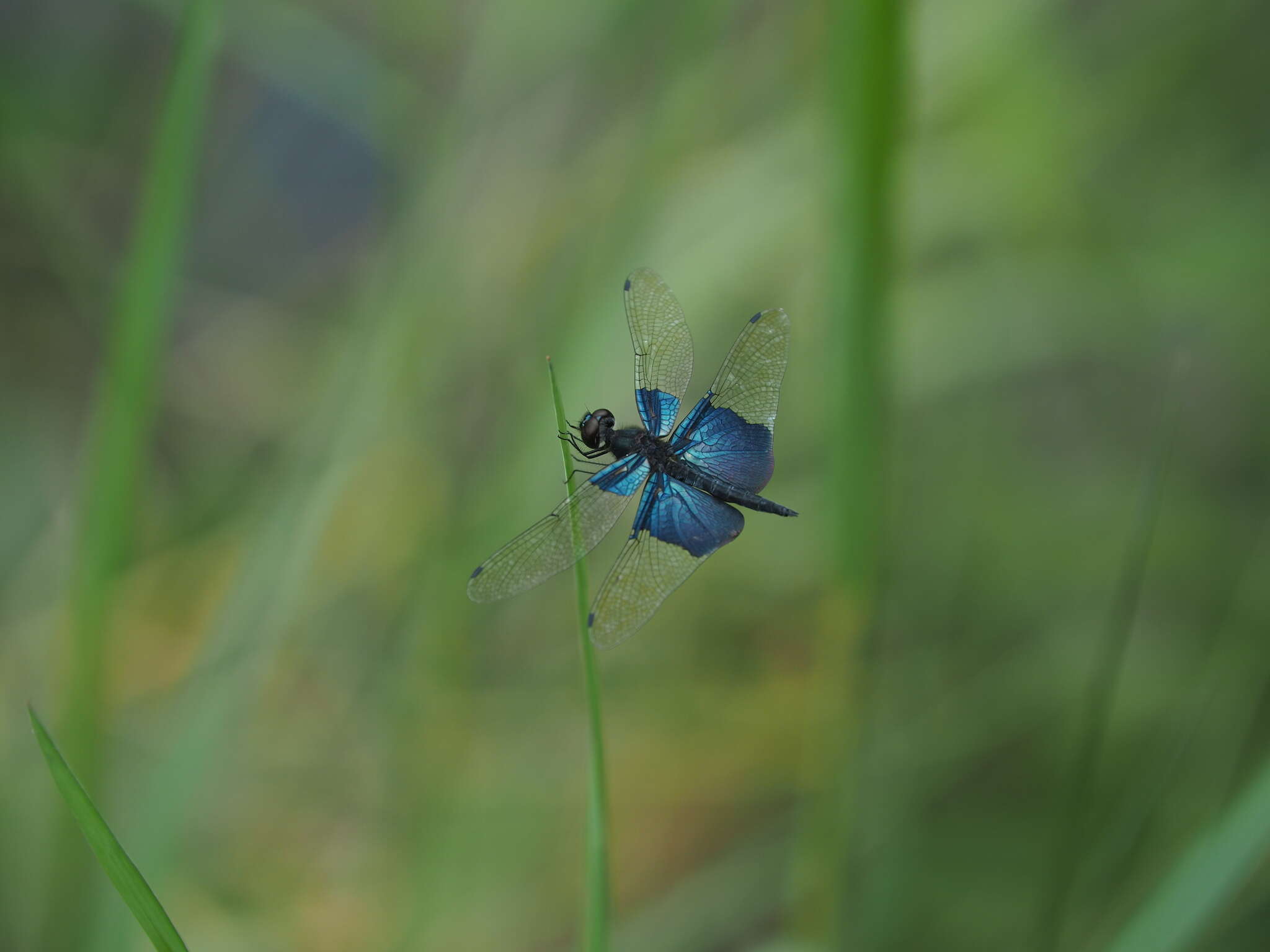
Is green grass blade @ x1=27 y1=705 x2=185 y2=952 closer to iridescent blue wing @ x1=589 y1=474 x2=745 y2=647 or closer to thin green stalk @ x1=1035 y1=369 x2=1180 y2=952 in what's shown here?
iridescent blue wing @ x1=589 y1=474 x2=745 y2=647

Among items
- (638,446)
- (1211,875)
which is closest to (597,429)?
(638,446)

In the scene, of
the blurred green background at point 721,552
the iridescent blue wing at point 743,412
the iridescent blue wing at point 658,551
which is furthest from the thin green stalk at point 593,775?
the blurred green background at point 721,552

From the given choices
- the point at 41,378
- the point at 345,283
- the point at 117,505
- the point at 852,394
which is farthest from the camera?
the point at 345,283

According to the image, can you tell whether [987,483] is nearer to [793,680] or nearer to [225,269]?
[793,680]

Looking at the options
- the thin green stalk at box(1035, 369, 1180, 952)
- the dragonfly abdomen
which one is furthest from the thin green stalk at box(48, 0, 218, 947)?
the thin green stalk at box(1035, 369, 1180, 952)

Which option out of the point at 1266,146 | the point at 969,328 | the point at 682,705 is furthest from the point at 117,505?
the point at 1266,146

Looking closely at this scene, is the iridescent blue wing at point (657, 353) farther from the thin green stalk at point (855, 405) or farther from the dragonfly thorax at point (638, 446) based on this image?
the thin green stalk at point (855, 405)
